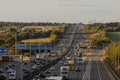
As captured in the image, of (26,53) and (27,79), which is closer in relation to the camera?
(27,79)

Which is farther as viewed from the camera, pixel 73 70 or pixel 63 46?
pixel 63 46

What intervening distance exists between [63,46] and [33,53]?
170 ft

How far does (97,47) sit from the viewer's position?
614 ft

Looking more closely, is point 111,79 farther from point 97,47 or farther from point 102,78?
point 97,47

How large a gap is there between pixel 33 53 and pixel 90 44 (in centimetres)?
5653

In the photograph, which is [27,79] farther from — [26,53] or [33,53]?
[33,53]

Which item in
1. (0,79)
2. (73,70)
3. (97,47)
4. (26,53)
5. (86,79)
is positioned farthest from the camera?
(97,47)

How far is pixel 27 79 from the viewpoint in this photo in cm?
5378

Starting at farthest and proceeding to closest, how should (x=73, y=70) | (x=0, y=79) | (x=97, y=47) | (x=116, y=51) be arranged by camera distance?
(x=97, y=47), (x=116, y=51), (x=73, y=70), (x=0, y=79)

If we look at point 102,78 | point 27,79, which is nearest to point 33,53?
point 102,78

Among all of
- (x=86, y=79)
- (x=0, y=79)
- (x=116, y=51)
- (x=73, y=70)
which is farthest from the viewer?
(x=116, y=51)

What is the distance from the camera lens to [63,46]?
188 m

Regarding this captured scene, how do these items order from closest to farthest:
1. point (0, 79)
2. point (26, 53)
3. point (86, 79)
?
point (0, 79), point (86, 79), point (26, 53)

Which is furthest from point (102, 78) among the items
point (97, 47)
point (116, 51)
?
point (97, 47)
